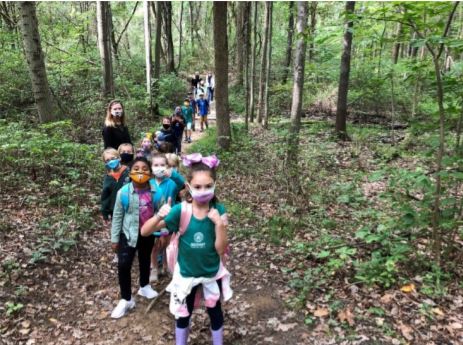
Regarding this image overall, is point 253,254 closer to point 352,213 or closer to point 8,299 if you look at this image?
point 352,213

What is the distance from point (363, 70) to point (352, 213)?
41.0 feet

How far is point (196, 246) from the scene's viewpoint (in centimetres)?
353

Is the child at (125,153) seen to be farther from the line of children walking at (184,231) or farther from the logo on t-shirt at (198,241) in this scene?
the logo on t-shirt at (198,241)

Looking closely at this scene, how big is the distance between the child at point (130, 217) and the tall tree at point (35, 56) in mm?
6174

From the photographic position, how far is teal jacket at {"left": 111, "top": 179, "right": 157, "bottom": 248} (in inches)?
177

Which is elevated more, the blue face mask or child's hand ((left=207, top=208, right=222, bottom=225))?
the blue face mask

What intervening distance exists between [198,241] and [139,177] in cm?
128

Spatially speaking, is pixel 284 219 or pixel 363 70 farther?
pixel 363 70

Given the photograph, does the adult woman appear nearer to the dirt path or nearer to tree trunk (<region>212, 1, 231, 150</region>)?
the dirt path

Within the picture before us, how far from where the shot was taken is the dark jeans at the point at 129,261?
462 cm

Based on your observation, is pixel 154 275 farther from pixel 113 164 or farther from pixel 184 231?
pixel 184 231

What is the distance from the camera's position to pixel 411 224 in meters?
4.89

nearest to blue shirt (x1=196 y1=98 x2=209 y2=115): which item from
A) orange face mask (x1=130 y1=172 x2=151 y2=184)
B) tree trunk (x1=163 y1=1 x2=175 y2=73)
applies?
tree trunk (x1=163 y1=1 x2=175 y2=73)

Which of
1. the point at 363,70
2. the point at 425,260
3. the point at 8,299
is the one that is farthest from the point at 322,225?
the point at 363,70
